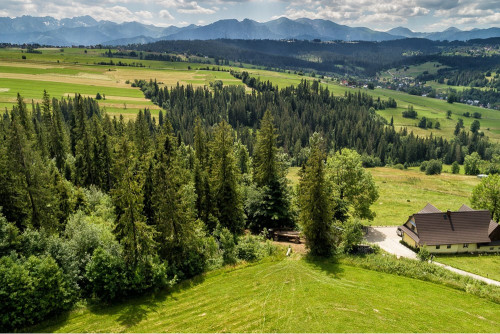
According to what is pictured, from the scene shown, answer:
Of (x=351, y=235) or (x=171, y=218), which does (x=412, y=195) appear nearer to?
(x=351, y=235)

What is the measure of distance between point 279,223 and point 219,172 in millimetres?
13553

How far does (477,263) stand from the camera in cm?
4744

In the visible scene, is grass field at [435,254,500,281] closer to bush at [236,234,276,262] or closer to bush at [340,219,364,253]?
bush at [340,219,364,253]

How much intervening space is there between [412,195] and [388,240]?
4244 centimetres

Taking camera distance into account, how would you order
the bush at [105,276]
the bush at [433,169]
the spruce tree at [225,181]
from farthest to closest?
the bush at [433,169] < the spruce tree at [225,181] < the bush at [105,276]

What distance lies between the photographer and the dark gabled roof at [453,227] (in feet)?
166

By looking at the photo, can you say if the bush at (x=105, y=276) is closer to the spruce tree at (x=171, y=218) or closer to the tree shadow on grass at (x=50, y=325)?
the tree shadow on grass at (x=50, y=325)

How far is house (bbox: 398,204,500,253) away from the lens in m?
50.4

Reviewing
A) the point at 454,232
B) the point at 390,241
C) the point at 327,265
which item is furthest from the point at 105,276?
the point at 454,232

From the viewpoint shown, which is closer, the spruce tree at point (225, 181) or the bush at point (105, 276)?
the bush at point (105, 276)

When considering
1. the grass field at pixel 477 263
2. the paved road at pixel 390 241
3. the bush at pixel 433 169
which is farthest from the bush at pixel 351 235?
the bush at pixel 433 169

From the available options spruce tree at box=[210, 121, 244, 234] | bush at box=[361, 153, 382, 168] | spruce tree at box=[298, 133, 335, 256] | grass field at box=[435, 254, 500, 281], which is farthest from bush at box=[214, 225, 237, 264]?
bush at box=[361, 153, 382, 168]

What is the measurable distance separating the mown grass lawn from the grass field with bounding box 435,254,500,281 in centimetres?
1303

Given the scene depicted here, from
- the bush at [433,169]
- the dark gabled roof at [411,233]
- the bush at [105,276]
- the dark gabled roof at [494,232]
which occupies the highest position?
the bush at [105,276]
